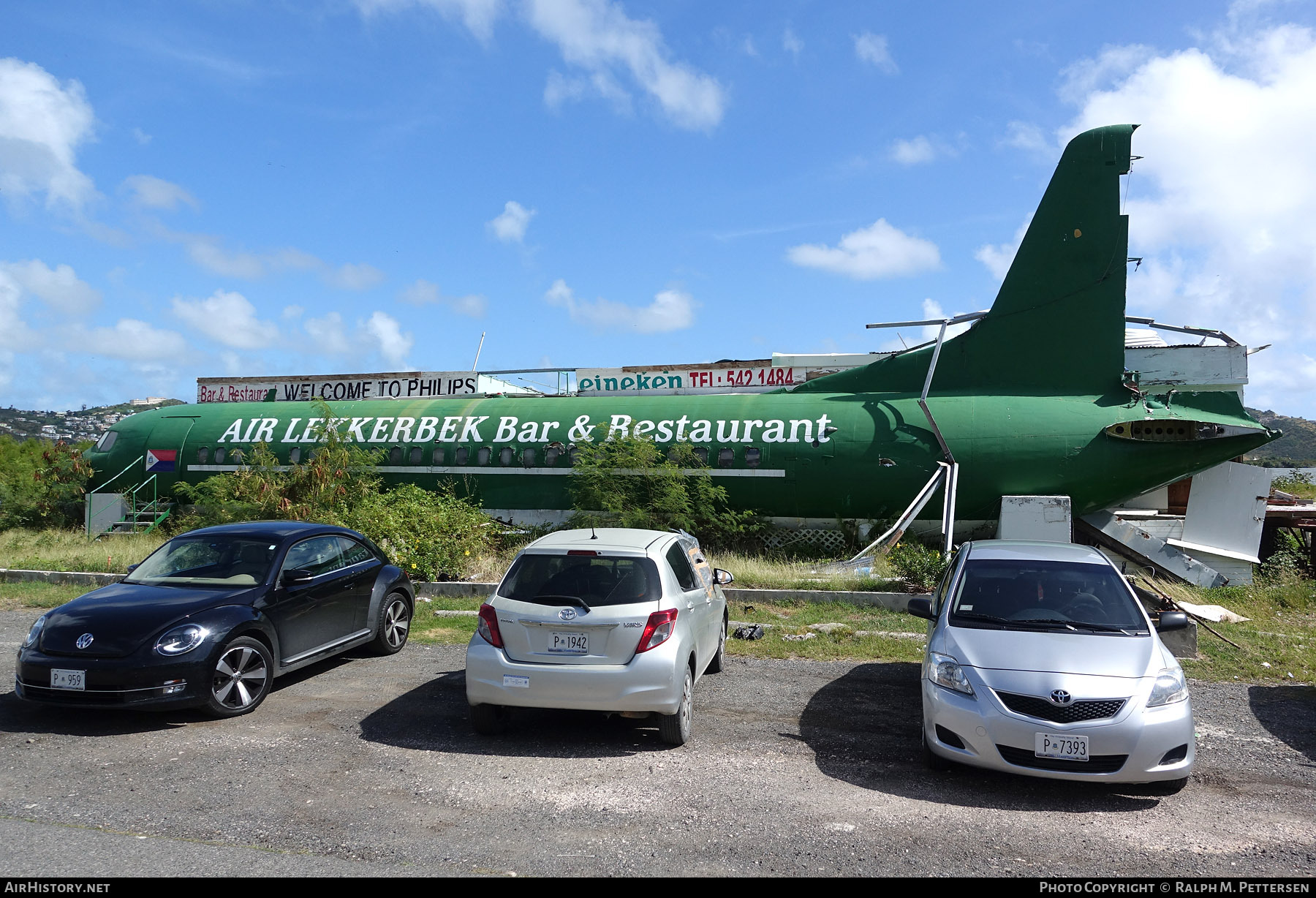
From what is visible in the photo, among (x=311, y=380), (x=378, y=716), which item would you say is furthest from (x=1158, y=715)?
(x=311, y=380)

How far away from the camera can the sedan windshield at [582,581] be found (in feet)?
23.7

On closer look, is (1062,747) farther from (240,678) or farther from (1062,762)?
(240,678)

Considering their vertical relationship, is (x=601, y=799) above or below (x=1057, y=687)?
below

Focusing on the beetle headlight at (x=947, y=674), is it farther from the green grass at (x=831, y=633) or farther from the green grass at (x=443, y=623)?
the green grass at (x=443, y=623)

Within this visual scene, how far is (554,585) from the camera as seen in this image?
7.39 m

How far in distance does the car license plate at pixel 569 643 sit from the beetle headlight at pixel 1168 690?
4.04 m

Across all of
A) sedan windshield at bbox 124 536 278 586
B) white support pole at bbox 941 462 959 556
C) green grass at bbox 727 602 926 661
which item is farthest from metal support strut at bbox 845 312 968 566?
sedan windshield at bbox 124 536 278 586

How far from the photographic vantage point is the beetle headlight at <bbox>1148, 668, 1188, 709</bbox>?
6102 mm

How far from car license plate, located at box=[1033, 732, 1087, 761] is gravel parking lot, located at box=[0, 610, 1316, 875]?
1.10ft

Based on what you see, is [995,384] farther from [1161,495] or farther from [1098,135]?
[1161,495]

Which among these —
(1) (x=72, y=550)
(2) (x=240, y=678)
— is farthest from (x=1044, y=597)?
(1) (x=72, y=550)

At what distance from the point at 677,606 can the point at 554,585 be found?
103cm

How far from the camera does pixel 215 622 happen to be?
26.0 feet

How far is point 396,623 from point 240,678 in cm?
282
